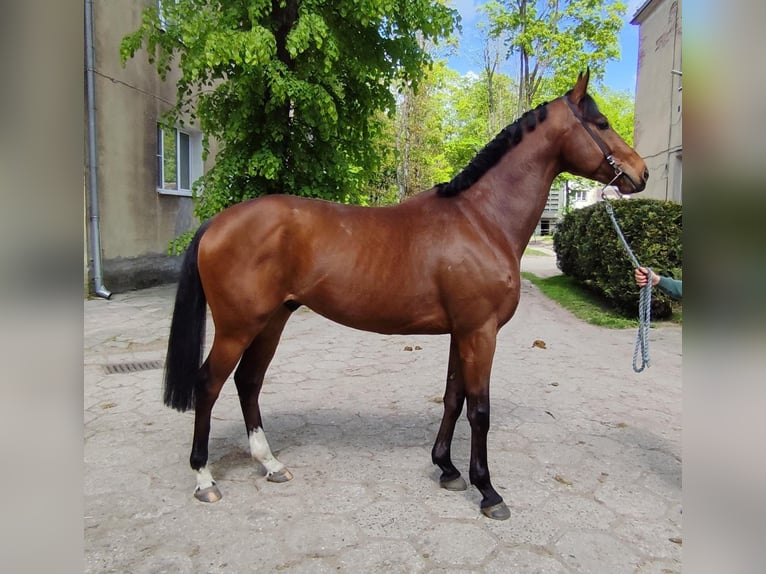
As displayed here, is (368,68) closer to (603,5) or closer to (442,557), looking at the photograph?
(442,557)

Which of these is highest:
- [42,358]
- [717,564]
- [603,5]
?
[603,5]

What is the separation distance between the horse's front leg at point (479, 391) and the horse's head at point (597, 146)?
42.4 inches

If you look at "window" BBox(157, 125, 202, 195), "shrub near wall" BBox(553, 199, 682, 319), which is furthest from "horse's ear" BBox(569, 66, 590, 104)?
"window" BBox(157, 125, 202, 195)

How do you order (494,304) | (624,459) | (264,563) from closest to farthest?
(264,563), (494,304), (624,459)

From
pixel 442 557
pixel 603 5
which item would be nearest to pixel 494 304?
pixel 442 557

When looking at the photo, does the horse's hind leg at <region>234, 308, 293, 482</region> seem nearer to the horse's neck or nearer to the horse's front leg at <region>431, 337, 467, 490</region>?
the horse's front leg at <region>431, 337, 467, 490</region>

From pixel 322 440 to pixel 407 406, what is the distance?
937mm

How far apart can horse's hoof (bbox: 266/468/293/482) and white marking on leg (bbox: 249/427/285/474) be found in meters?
0.01

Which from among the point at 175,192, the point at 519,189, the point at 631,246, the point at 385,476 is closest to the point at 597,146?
the point at 519,189

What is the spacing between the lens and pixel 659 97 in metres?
12.5

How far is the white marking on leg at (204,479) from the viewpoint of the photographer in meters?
2.66

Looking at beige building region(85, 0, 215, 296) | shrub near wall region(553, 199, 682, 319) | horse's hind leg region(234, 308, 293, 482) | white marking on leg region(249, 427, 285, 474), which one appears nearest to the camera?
white marking on leg region(249, 427, 285, 474)

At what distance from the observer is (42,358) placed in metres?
0.66

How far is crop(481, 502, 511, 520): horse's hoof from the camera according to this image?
2.47 meters
